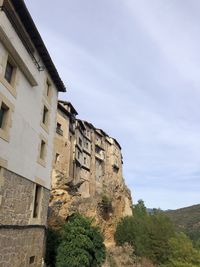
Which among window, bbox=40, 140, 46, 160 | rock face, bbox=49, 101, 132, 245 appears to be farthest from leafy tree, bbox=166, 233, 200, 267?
window, bbox=40, 140, 46, 160

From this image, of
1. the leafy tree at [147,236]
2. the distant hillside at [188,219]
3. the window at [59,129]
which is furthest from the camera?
the distant hillside at [188,219]

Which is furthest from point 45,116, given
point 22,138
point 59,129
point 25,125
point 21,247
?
point 59,129

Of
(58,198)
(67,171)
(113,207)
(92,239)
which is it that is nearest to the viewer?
(92,239)

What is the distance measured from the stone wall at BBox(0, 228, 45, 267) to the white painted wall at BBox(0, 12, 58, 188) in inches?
113

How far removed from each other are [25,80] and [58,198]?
1652 cm

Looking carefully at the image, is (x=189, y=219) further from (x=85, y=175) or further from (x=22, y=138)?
(x=22, y=138)

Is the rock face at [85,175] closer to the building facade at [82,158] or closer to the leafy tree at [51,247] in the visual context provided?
the building facade at [82,158]

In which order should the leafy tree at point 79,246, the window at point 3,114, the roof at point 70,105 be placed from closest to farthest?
1. the window at point 3,114
2. the leafy tree at point 79,246
3. the roof at point 70,105

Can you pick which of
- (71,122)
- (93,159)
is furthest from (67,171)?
(93,159)

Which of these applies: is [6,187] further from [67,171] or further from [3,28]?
[67,171]

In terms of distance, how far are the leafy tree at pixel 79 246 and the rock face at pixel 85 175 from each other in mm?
4025

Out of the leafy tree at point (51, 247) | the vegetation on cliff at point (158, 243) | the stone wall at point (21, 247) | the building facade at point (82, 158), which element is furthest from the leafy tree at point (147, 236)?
the stone wall at point (21, 247)

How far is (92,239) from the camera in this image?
2109 centimetres

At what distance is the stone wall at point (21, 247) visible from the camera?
1236cm
